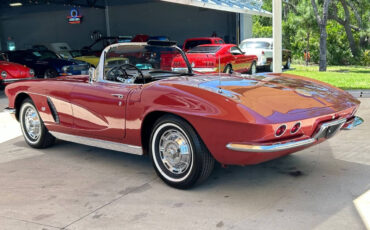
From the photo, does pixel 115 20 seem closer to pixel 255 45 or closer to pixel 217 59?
pixel 255 45

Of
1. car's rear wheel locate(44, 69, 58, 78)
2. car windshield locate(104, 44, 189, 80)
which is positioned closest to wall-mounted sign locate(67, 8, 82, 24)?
car's rear wheel locate(44, 69, 58, 78)

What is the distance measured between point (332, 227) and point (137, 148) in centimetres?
196

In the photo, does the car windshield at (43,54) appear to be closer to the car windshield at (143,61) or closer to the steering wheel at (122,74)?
the car windshield at (143,61)

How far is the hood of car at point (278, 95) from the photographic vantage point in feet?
11.2

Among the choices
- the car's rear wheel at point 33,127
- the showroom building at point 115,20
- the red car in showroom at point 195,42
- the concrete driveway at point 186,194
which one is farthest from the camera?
the showroom building at point 115,20

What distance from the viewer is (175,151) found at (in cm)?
374

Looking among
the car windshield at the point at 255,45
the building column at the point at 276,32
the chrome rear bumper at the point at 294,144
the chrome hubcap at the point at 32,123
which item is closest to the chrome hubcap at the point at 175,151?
the chrome rear bumper at the point at 294,144

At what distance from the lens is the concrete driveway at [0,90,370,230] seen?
3.12 meters

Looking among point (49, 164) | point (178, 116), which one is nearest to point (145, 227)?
point (178, 116)

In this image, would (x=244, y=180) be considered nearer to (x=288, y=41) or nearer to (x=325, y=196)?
(x=325, y=196)

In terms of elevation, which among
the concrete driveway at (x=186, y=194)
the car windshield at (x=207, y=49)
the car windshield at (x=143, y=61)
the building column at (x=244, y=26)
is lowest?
the concrete driveway at (x=186, y=194)

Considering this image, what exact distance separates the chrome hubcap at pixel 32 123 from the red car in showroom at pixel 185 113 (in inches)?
10.9

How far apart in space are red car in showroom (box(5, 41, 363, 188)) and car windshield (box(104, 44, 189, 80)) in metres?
0.01

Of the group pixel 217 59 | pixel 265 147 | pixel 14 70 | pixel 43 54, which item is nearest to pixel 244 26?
pixel 43 54
